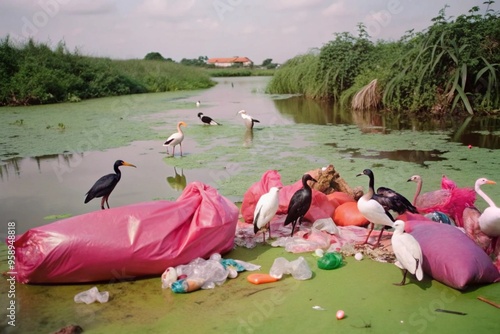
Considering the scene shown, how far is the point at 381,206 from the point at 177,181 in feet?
10.7

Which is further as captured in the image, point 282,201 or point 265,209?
point 282,201

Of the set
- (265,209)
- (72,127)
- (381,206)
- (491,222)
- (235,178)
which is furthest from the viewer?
(72,127)

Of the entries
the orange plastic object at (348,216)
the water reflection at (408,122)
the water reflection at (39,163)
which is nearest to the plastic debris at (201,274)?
the orange plastic object at (348,216)

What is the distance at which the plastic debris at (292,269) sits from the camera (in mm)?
3320

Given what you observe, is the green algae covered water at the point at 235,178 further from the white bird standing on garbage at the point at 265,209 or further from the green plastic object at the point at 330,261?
the white bird standing on garbage at the point at 265,209

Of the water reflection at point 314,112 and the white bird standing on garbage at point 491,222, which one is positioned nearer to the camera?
the white bird standing on garbage at point 491,222

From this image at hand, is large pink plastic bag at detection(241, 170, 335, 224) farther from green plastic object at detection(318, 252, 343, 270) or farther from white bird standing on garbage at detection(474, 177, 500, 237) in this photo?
white bird standing on garbage at detection(474, 177, 500, 237)

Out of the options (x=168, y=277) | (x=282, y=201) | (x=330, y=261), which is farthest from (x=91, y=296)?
(x=282, y=201)

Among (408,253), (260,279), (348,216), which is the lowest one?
(260,279)

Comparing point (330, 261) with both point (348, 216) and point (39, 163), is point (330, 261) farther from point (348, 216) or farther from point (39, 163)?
point (39, 163)

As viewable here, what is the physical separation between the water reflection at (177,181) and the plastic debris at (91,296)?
281cm

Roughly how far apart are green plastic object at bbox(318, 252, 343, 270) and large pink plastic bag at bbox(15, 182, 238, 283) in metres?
0.84

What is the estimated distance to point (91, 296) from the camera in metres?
3.08

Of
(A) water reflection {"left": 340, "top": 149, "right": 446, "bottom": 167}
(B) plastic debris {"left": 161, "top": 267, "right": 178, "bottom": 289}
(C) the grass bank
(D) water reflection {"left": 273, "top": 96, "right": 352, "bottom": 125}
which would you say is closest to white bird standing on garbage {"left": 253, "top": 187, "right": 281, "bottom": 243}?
(B) plastic debris {"left": 161, "top": 267, "right": 178, "bottom": 289}
